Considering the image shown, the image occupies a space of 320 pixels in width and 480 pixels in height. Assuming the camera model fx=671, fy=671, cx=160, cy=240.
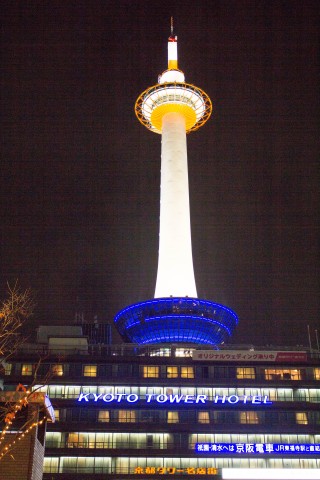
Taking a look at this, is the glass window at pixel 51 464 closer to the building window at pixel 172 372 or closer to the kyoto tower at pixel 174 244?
the building window at pixel 172 372

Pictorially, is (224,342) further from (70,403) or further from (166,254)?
(70,403)

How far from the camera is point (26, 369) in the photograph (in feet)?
340

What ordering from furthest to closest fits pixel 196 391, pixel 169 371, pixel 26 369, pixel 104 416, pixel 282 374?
pixel 282 374 → pixel 169 371 → pixel 26 369 → pixel 196 391 → pixel 104 416

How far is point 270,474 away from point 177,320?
31.9m

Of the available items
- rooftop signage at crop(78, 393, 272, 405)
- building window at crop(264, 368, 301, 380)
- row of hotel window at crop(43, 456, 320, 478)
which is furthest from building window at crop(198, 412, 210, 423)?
building window at crop(264, 368, 301, 380)

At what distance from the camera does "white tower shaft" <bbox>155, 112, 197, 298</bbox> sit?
404 ft

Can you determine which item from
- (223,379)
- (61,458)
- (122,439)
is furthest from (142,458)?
(223,379)

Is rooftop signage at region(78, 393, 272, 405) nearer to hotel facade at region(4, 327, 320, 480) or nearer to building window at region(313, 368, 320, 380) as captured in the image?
hotel facade at region(4, 327, 320, 480)

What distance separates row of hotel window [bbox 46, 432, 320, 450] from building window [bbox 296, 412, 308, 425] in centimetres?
222

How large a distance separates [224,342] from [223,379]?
21994mm

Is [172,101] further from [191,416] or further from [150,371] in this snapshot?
[191,416]

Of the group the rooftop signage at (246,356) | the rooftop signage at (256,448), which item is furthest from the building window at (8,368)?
the rooftop signage at (256,448)

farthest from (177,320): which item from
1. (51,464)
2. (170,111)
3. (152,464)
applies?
(170,111)

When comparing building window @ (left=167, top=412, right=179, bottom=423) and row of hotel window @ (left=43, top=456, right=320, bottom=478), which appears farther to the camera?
building window @ (left=167, top=412, right=179, bottom=423)
